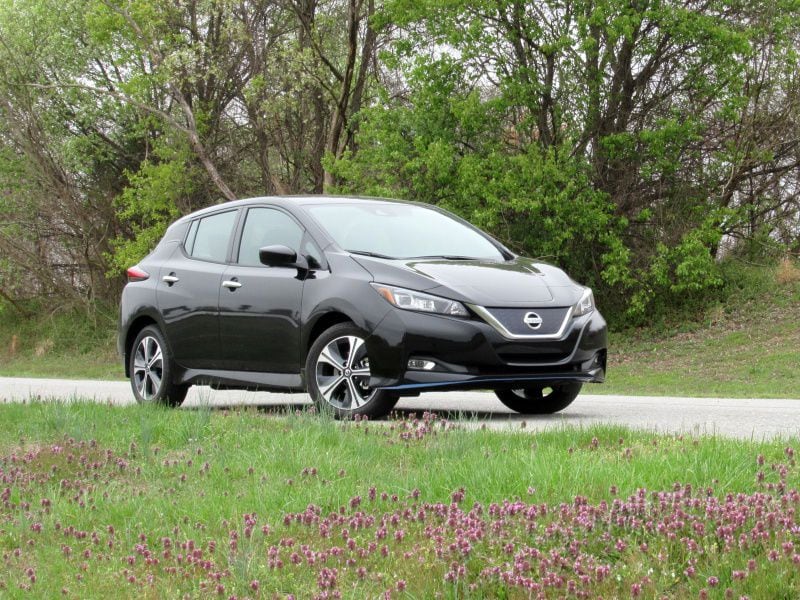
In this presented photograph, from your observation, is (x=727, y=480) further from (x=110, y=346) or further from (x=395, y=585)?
(x=110, y=346)

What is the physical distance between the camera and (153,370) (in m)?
10.8

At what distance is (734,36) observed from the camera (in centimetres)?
2458

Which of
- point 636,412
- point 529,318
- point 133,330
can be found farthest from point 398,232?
point 133,330

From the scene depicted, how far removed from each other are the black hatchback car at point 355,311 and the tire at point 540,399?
1 cm

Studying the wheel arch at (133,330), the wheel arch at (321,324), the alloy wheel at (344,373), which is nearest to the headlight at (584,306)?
the alloy wheel at (344,373)

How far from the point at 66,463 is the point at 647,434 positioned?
11.3 ft

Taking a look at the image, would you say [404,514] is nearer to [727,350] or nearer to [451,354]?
[451,354]

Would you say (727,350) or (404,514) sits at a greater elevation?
(404,514)

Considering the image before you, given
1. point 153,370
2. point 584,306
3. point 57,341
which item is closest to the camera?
point 584,306

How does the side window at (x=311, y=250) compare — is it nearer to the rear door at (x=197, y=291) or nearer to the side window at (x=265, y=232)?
the side window at (x=265, y=232)

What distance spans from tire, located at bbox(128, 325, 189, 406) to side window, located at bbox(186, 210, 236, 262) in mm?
844

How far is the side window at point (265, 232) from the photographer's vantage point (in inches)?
Answer: 375

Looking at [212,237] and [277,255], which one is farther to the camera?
[212,237]

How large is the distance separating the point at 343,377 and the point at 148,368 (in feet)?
9.49
